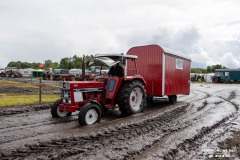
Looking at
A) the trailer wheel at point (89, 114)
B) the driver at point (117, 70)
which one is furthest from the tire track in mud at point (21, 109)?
the driver at point (117, 70)

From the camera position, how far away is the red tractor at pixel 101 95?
7.11 m

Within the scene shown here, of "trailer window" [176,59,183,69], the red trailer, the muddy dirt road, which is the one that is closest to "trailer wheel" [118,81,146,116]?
the muddy dirt road

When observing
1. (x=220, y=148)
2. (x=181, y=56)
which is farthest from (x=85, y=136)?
(x=181, y=56)

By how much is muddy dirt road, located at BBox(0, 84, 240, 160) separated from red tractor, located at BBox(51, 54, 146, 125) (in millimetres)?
373

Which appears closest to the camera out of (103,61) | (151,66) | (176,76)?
(103,61)

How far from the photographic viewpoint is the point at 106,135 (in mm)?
5844

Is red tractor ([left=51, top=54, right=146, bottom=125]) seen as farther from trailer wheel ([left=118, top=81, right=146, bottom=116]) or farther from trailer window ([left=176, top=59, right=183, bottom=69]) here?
trailer window ([left=176, top=59, right=183, bottom=69])

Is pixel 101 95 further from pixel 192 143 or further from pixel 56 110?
pixel 192 143

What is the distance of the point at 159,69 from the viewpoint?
422 inches

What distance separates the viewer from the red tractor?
7109mm

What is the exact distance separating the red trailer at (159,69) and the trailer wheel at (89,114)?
3.60 m

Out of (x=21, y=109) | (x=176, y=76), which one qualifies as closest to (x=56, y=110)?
(x=21, y=109)

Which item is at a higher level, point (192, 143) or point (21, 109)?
point (21, 109)

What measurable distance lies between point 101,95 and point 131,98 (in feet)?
4.25
